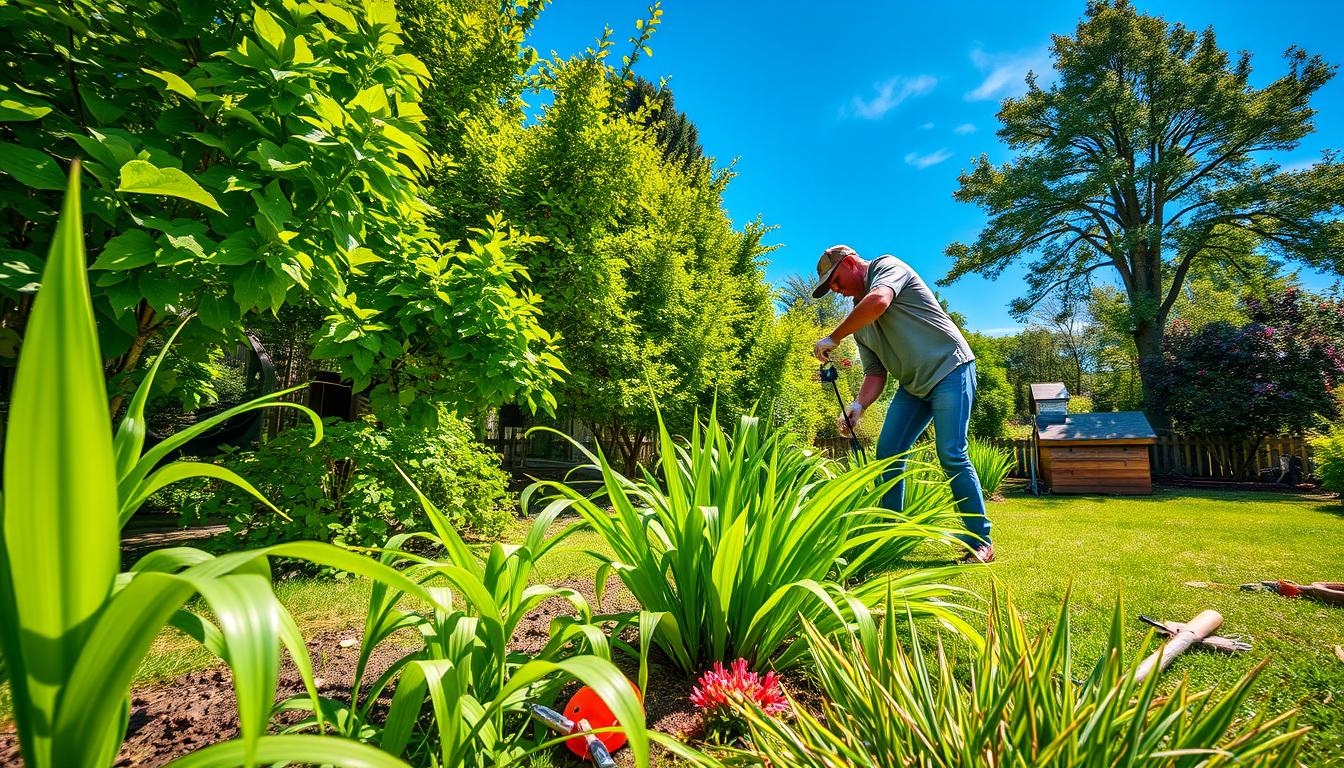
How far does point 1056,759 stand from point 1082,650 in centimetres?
106

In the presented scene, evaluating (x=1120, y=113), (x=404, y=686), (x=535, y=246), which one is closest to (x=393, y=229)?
(x=404, y=686)

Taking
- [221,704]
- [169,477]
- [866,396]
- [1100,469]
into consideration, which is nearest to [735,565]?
[169,477]

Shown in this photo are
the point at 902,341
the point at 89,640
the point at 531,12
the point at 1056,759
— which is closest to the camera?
the point at 89,640

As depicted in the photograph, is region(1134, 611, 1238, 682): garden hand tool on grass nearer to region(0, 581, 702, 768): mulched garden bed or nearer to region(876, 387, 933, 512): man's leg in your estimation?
region(0, 581, 702, 768): mulched garden bed

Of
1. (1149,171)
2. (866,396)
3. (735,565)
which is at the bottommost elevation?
(735,565)

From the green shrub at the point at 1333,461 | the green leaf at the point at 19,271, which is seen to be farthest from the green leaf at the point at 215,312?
the green shrub at the point at 1333,461

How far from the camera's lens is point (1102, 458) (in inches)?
317

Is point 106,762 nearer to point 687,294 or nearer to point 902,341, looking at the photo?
point 902,341

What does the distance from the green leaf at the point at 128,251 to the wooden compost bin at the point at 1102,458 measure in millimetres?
10274

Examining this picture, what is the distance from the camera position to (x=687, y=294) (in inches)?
290

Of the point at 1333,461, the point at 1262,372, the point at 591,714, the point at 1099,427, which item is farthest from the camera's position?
the point at 1262,372

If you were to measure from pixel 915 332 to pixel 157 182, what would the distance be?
3.08 meters

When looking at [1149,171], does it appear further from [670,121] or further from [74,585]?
[74,585]

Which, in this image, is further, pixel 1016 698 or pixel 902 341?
pixel 902 341
